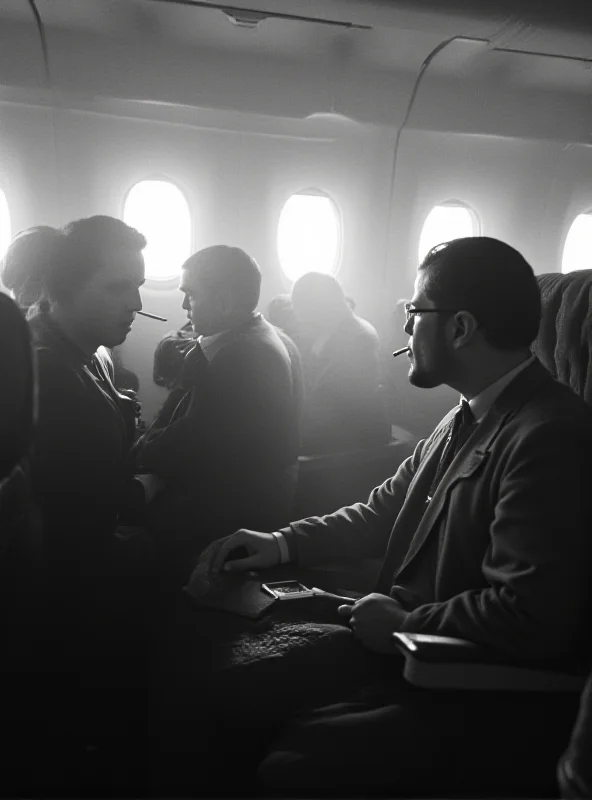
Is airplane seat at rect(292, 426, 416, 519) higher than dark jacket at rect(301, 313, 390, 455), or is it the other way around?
dark jacket at rect(301, 313, 390, 455)

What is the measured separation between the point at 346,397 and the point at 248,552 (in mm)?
1963

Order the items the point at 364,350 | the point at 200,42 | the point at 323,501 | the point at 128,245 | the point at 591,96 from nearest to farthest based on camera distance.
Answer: the point at 128,245
the point at 323,501
the point at 364,350
the point at 200,42
the point at 591,96

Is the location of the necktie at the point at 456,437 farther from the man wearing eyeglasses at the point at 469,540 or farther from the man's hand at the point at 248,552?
the man's hand at the point at 248,552

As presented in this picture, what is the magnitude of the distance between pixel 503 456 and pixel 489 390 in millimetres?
225

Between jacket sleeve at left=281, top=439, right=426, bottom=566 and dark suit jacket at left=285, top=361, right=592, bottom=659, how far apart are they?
0.21 metres

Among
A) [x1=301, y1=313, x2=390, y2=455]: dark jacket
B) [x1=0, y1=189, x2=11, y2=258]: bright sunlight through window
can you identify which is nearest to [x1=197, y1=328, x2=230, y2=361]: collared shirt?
[x1=301, y1=313, x2=390, y2=455]: dark jacket

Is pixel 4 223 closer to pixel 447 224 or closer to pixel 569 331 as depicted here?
pixel 447 224

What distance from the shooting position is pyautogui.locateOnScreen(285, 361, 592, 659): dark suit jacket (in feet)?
4.20

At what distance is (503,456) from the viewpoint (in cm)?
145

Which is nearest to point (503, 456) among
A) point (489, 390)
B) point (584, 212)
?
point (489, 390)

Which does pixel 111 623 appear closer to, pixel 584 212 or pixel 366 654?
pixel 366 654

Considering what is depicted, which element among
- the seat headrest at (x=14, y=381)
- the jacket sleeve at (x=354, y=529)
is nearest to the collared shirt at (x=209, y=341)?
the jacket sleeve at (x=354, y=529)

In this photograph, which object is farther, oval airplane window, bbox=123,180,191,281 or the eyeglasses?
oval airplane window, bbox=123,180,191,281

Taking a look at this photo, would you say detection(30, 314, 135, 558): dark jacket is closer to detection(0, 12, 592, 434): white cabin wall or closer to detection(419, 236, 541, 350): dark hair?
detection(419, 236, 541, 350): dark hair
